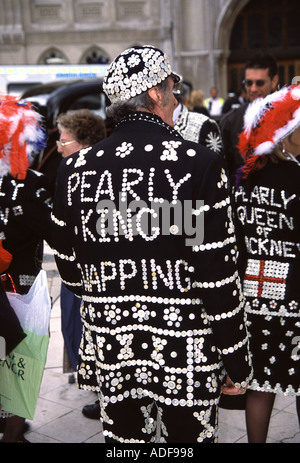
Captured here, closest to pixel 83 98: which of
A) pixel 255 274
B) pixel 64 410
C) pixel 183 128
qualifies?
pixel 183 128

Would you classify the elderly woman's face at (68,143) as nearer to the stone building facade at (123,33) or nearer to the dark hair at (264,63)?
the dark hair at (264,63)

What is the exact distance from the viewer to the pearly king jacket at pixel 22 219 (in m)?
2.89

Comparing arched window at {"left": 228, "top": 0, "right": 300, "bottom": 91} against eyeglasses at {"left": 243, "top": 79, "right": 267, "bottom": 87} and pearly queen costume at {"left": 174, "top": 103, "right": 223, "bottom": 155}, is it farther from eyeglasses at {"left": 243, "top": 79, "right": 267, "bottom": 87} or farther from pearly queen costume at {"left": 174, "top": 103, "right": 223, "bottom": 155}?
pearly queen costume at {"left": 174, "top": 103, "right": 223, "bottom": 155}

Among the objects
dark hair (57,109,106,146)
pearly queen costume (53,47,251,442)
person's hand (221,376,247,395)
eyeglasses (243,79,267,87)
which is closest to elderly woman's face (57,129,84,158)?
dark hair (57,109,106,146)

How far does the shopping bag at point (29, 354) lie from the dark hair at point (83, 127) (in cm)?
123

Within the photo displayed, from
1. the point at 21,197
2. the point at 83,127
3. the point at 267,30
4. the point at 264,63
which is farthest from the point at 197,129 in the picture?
the point at 267,30

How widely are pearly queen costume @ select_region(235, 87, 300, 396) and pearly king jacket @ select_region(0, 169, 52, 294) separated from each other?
0.93 metres

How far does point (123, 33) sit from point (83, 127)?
20.0 metres

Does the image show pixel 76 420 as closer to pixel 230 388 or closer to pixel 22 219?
pixel 22 219

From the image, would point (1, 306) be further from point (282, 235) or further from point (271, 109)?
point (271, 109)

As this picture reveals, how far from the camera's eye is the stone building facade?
21.1 meters

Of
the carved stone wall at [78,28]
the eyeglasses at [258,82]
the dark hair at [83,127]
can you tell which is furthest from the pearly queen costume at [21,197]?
the carved stone wall at [78,28]

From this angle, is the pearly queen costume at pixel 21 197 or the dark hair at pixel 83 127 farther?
the dark hair at pixel 83 127
